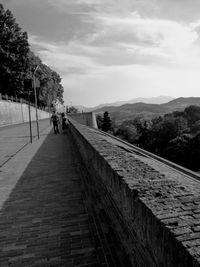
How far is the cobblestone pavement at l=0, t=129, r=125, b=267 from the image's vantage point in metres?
4.01

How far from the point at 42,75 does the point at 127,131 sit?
178ft

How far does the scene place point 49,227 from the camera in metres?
5.09

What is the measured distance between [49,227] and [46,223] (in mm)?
192

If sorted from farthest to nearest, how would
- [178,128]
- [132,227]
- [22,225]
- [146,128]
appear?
[146,128] < [178,128] < [22,225] < [132,227]

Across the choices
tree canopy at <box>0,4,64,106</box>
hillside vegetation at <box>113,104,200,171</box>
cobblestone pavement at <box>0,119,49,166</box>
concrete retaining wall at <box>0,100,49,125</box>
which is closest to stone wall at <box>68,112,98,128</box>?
concrete retaining wall at <box>0,100,49,125</box>

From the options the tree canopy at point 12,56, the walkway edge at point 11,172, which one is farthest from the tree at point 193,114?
the walkway edge at point 11,172

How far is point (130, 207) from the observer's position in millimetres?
3127

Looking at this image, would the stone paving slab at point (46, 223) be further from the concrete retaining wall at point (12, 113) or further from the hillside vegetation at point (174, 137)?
the hillside vegetation at point (174, 137)

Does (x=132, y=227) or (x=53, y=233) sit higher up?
(x=132, y=227)

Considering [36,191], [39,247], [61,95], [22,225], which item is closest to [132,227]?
[39,247]

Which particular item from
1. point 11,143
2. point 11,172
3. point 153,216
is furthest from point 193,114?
point 153,216

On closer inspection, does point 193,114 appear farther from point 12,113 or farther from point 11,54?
point 12,113

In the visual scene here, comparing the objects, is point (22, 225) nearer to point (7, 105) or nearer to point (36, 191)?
point (36, 191)

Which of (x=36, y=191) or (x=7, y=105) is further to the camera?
(x=7, y=105)
